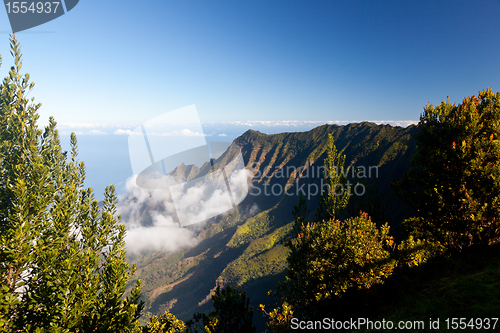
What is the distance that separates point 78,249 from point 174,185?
19.9 m

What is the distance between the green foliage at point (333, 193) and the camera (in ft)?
66.1

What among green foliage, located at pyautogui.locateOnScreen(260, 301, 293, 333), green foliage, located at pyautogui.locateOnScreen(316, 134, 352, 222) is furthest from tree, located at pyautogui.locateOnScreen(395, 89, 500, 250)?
green foliage, located at pyautogui.locateOnScreen(260, 301, 293, 333)

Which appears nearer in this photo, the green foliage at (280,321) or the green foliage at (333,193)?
the green foliage at (280,321)

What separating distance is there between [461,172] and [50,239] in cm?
2238

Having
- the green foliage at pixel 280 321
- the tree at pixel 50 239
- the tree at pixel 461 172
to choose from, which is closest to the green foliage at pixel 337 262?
the green foliage at pixel 280 321

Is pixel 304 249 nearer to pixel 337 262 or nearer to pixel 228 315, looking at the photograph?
pixel 337 262

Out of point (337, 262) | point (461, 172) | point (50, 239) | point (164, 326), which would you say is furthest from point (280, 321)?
point (461, 172)

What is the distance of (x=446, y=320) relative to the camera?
25.6 ft

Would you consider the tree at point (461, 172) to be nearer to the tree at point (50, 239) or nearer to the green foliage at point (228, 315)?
the green foliage at point (228, 315)

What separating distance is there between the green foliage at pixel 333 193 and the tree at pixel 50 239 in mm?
17632

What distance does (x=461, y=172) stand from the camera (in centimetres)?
1166

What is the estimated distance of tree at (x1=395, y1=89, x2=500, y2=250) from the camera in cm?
1101

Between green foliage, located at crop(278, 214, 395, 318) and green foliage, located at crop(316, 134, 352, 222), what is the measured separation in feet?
22.0

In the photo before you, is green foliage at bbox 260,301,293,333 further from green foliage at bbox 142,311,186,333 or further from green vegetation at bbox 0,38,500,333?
green foliage at bbox 142,311,186,333
